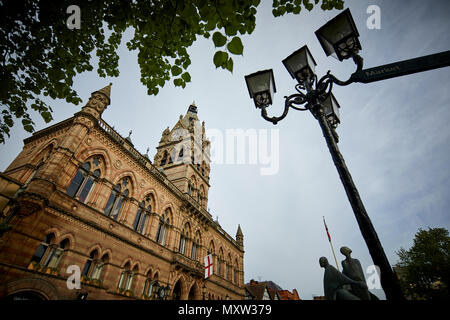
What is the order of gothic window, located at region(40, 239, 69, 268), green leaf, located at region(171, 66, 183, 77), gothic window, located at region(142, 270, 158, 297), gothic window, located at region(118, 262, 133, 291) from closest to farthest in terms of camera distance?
green leaf, located at region(171, 66, 183, 77), gothic window, located at region(40, 239, 69, 268), gothic window, located at region(118, 262, 133, 291), gothic window, located at region(142, 270, 158, 297)

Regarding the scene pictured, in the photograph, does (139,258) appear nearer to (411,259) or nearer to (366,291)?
(366,291)

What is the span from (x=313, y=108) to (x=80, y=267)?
40.9 feet

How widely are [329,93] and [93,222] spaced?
12.5 metres

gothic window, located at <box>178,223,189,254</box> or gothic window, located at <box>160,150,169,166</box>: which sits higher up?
gothic window, located at <box>160,150,169,166</box>

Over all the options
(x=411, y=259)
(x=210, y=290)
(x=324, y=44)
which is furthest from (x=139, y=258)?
(x=411, y=259)

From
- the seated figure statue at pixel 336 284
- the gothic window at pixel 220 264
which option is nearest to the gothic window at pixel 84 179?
the seated figure statue at pixel 336 284

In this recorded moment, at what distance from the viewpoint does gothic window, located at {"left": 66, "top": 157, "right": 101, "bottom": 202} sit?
1112 cm

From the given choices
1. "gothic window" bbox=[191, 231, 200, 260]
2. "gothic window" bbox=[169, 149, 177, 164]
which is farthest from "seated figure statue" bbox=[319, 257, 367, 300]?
"gothic window" bbox=[169, 149, 177, 164]

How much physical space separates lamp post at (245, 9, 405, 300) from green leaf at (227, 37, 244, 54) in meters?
1.66

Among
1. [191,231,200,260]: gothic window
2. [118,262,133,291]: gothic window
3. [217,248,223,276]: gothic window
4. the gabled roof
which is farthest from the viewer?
the gabled roof

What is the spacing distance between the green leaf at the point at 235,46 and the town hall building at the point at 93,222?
9.95 metres

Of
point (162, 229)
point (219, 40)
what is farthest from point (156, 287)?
point (219, 40)

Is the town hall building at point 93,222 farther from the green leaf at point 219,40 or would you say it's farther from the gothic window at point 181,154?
the green leaf at point 219,40

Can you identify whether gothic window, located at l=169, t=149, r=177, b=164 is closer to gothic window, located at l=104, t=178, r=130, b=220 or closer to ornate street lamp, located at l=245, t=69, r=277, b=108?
gothic window, located at l=104, t=178, r=130, b=220
